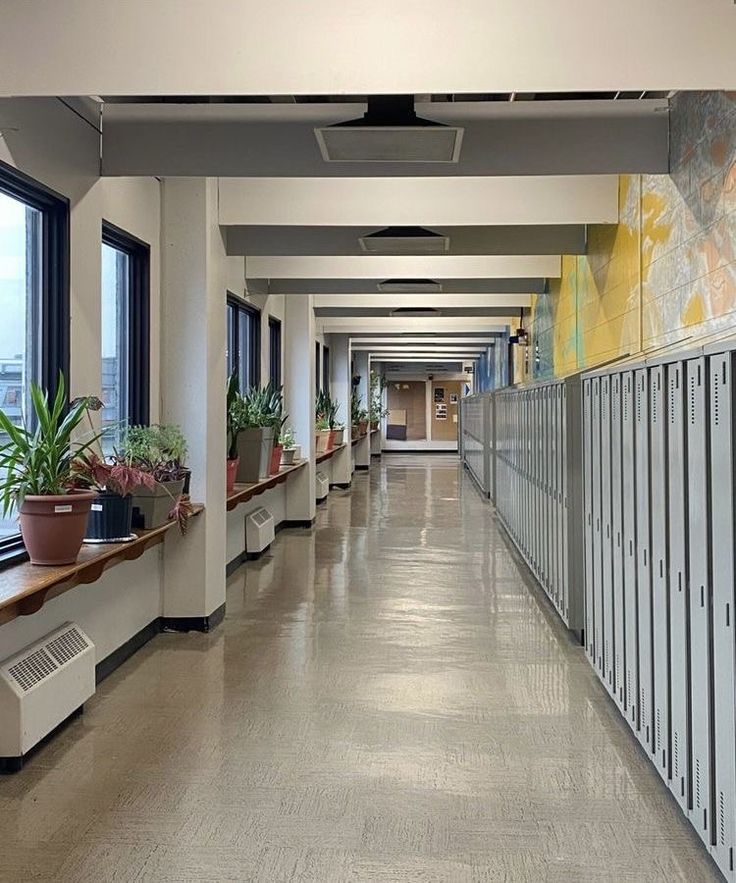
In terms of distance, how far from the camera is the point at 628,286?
226 inches

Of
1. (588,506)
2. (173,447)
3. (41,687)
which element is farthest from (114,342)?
(588,506)

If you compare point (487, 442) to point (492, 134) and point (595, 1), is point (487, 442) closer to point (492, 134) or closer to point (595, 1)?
point (492, 134)

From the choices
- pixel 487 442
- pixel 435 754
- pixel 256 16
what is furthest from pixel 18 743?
pixel 487 442

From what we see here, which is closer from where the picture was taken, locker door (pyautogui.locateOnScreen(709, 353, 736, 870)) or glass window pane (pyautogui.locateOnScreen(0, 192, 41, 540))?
locker door (pyautogui.locateOnScreen(709, 353, 736, 870))

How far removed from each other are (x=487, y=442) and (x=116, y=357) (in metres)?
9.94

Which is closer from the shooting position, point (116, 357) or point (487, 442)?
point (116, 357)

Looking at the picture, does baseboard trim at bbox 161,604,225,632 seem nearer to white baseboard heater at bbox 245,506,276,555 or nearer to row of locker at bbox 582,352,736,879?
row of locker at bbox 582,352,736,879

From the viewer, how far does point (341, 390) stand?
1678 centimetres

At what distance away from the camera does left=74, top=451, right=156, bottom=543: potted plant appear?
4215mm

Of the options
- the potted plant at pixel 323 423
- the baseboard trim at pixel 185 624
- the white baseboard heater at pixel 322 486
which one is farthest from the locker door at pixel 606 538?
the white baseboard heater at pixel 322 486

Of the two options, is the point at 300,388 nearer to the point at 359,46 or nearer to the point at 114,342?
the point at 114,342

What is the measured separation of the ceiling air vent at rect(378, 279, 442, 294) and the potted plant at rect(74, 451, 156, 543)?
13.7ft

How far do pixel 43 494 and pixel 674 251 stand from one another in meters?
3.36

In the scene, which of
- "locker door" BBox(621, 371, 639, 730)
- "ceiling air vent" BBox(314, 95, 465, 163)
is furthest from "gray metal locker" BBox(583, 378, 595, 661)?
"ceiling air vent" BBox(314, 95, 465, 163)
